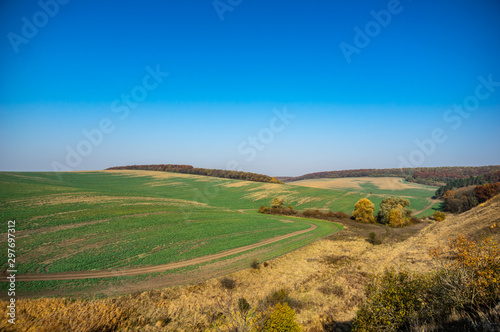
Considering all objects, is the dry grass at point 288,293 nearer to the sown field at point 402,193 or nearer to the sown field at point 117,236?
the sown field at point 117,236

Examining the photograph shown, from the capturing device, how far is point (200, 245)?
92.4ft

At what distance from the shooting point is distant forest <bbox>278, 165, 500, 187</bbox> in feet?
393

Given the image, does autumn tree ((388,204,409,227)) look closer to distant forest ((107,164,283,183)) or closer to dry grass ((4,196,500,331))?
dry grass ((4,196,500,331))

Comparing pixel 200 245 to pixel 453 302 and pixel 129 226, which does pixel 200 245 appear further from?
pixel 453 302

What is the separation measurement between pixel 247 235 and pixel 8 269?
25.7 meters

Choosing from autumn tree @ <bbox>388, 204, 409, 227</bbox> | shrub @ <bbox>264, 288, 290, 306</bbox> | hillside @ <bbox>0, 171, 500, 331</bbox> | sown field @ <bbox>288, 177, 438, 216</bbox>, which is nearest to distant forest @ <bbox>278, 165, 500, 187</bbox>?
sown field @ <bbox>288, 177, 438, 216</bbox>

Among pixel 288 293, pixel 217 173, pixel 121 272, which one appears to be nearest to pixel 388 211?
pixel 288 293

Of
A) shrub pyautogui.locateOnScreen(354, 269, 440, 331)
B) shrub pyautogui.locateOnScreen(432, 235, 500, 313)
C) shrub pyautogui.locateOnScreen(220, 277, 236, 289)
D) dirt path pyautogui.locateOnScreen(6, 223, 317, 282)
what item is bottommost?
shrub pyautogui.locateOnScreen(220, 277, 236, 289)

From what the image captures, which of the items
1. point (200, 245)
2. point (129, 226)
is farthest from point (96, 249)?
point (200, 245)

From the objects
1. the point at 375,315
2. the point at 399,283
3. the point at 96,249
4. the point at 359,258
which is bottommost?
the point at 359,258

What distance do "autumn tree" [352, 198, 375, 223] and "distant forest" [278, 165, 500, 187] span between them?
88.0 m

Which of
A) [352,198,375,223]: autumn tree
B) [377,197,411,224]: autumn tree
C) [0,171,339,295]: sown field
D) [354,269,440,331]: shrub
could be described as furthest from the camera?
[352,198,375,223]: autumn tree

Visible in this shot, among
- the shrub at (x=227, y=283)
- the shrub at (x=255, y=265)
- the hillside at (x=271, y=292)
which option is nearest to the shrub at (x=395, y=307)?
the hillside at (x=271, y=292)

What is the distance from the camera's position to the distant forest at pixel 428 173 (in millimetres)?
119750
